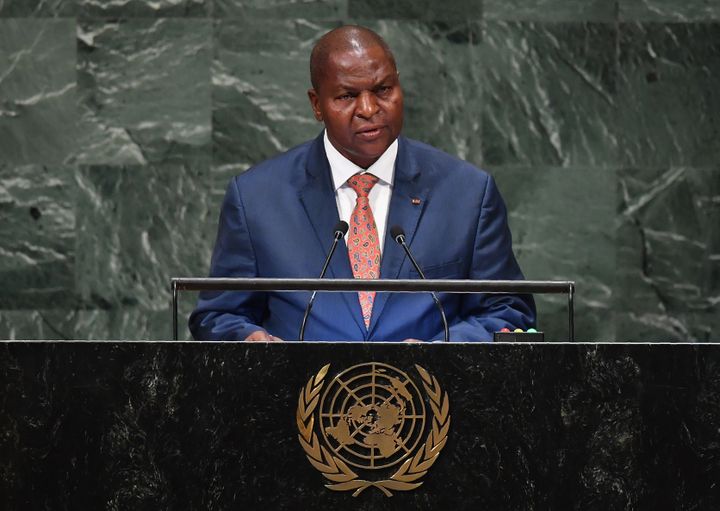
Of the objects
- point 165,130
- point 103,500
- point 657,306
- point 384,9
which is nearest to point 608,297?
point 657,306

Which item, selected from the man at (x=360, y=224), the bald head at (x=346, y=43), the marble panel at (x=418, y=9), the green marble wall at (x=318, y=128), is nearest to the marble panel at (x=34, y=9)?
the green marble wall at (x=318, y=128)

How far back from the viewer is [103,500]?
9.83 feet

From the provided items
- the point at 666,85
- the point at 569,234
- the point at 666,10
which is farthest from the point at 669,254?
the point at 666,10

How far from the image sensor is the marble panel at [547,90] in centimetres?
617

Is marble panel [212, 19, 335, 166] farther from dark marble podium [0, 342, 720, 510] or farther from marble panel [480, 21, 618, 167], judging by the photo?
dark marble podium [0, 342, 720, 510]

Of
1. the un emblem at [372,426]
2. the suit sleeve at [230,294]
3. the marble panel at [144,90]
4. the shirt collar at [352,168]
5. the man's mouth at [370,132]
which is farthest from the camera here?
the marble panel at [144,90]

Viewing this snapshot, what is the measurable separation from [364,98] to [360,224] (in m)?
0.38

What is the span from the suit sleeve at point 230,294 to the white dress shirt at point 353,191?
0.31 metres

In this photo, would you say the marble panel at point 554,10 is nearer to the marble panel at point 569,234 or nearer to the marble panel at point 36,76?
the marble panel at point 569,234

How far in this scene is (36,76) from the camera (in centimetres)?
616

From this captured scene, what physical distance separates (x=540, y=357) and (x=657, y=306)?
3.32 meters

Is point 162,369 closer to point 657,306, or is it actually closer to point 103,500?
point 103,500

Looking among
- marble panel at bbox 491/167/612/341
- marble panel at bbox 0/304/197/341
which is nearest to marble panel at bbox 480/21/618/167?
marble panel at bbox 491/167/612/341

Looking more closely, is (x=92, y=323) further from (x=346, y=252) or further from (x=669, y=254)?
(x=669, y=254)
